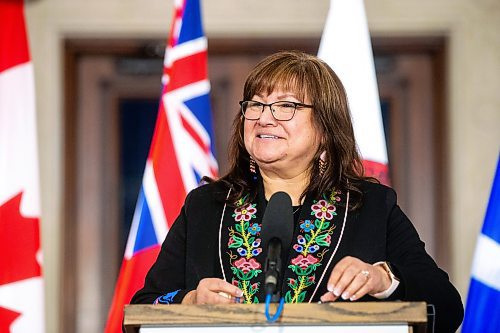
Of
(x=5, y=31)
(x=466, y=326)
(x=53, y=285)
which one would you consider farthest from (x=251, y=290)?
(x=53, y=285)

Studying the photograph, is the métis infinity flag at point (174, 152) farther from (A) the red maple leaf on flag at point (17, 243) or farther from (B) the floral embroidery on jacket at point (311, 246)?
(B) the floral embroidery on jacket at point (311, 246)

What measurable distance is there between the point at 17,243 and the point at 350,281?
1588 mm

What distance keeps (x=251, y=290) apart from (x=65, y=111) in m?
2.55

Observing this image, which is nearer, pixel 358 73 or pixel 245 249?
pixel 245 249

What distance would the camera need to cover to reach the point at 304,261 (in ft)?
6.92

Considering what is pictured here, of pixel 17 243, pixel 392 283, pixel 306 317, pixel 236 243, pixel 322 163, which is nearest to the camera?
pixel 306 317

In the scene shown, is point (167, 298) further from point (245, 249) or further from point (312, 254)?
point (312, 254)

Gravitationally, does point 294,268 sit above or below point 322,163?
below

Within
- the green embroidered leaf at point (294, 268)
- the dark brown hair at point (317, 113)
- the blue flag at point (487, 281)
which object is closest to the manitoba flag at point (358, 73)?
the blue flag at point (487, 281)

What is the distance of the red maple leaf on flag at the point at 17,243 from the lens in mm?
3039

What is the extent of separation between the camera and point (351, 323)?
165 centimetres

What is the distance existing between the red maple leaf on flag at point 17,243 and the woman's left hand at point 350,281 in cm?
150

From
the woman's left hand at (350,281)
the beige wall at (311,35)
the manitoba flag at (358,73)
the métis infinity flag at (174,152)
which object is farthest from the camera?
the beige wall at (311,35)

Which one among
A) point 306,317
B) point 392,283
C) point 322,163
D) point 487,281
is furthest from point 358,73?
point 306,317
